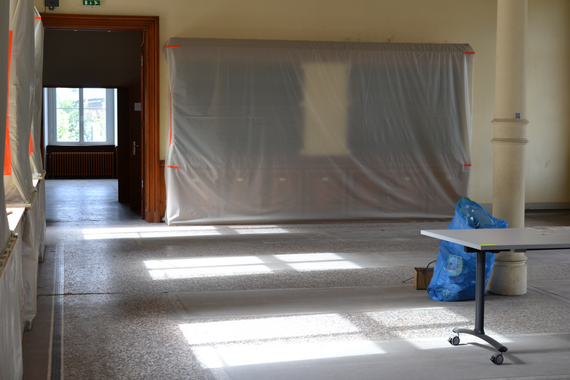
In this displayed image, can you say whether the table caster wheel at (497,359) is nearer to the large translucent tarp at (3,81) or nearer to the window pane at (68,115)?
the large translucent tarp at (3,81)

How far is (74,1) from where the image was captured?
7160mm

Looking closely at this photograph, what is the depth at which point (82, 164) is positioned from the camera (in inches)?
645

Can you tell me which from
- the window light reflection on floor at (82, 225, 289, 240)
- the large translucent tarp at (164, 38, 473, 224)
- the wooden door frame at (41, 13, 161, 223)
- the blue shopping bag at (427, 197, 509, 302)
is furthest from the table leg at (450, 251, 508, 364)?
the wooden door frame at (41, 13, 161, 223)

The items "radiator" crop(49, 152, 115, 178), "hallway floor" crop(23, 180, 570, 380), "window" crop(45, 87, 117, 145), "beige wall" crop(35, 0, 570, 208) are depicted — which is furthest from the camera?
"window" crop(45, 87, 117, 145)

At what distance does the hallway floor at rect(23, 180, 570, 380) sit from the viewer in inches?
112

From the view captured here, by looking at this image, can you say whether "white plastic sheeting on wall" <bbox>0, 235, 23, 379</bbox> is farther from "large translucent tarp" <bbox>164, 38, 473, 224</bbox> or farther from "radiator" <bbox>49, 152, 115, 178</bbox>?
"radiator" <bbox>49, 152, 115, 178</bbox>

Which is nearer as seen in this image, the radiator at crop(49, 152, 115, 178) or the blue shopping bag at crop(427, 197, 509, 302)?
the blue shopping bag at crop(427, 197, 509, 302)

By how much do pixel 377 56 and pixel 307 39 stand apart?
93 cm

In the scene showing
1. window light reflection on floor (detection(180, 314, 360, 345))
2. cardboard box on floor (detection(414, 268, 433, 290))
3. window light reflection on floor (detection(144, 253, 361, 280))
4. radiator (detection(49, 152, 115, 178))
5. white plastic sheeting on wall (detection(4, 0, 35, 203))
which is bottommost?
window light reflection on floor (detection(180, 314, 360, 345))

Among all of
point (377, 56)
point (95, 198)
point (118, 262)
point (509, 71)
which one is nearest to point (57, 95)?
point (95, 198)

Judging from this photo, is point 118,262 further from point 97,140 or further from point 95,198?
point 97,140

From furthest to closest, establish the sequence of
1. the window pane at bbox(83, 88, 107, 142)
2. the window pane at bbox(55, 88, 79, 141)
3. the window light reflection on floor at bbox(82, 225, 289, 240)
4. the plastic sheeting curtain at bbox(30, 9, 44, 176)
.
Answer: the window pane at bbox(83, 88, 107, 142)
the window pane at bbox(55, 88, 79, 141)
the window light reflection on floor at bbox(82, 225, 289, 240)
the plastic sheeting curtain at bbox(30, 9, 44, 176)

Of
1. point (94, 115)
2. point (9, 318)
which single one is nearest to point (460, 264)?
point (9, 318)

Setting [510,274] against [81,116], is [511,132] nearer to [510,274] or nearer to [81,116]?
[510,274]
